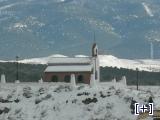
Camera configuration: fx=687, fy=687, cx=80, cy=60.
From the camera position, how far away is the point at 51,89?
80.1 metres

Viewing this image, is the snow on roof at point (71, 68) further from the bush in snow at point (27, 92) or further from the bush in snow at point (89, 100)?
the bush in snow at point (89, 100)

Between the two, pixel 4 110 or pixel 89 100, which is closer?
pixel 89 100

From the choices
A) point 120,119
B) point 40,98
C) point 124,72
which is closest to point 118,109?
point 120,119

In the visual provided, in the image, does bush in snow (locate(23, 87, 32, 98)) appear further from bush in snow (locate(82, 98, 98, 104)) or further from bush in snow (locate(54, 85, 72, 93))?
bush in snow (locate(82, 98, 98, 104))

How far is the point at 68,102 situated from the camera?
73.2 metres

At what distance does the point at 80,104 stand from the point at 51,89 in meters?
8.32

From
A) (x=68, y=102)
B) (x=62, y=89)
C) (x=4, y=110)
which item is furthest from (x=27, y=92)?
(x=68, y=102)

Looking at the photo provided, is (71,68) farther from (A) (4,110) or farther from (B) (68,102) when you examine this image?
(A) (4,110)

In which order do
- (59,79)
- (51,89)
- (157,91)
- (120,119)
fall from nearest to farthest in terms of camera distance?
(120,119), (51,89), (157,91), (59,79)

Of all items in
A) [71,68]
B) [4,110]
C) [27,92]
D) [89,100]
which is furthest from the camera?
[71,68]

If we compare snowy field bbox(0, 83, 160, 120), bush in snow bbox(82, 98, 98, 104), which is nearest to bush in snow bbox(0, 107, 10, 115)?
snowy field bbox(0, 83, 160, 120)

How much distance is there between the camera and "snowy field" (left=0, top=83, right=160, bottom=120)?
229ft

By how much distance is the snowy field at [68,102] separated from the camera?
2753 inches

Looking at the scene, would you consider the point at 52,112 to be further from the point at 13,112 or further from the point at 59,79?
the point at 59,79
